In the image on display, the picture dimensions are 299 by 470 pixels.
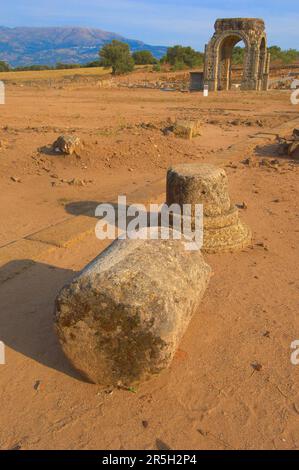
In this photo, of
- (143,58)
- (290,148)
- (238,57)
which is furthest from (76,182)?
(143,58)

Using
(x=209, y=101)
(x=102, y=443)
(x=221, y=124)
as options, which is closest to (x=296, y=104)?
(x=209, y=101)

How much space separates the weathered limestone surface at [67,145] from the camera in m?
9.54

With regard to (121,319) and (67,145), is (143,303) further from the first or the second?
(67,145)

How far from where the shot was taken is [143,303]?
125 inches

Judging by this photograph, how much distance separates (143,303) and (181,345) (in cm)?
94

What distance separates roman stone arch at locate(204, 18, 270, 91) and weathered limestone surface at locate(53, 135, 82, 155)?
20.5 metres

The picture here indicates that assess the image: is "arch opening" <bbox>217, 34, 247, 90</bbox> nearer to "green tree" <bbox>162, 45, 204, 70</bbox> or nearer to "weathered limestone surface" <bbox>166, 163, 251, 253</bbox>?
"green tree" <bbox>162, 45, 204, 70</bbox>

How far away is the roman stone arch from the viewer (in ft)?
86.3

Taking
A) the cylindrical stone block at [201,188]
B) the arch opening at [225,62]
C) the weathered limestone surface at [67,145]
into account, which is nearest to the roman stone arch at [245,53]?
the arch opening at [225,62]

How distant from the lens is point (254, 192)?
8547mm

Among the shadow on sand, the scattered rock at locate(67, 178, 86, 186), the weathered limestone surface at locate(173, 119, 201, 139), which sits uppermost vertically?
the weathered limestone surface at locate(173, 119, 201, 139)

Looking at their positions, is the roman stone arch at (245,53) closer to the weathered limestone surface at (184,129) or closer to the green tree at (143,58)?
the weathered limestone surface at (184,129)

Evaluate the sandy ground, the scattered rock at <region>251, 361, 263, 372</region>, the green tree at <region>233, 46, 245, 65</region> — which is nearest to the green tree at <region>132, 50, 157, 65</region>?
the green tree at <region>233, 46, 245, 65</region>

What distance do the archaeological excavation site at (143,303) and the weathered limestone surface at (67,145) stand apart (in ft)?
0.11
